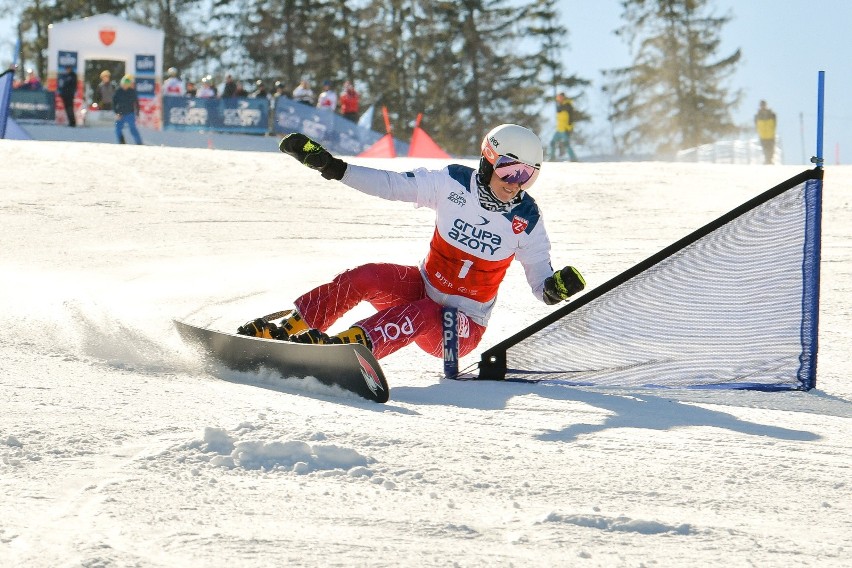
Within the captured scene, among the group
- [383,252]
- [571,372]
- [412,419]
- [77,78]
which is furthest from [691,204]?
[77,78]

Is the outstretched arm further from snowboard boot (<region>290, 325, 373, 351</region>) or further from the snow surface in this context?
the snow surface

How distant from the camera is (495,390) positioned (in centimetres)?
507

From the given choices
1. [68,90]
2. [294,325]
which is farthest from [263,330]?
[68,90]

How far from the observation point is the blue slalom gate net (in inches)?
199

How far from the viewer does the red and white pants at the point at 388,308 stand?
525 centimetres

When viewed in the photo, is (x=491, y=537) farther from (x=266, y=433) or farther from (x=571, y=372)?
(x=571, y=372)

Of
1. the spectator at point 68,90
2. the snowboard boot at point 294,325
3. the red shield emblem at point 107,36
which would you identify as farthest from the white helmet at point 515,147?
the red shield emblem at point 107,36

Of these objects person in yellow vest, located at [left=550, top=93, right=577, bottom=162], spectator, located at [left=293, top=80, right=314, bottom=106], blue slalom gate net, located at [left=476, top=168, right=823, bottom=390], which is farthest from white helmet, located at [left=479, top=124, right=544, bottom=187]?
spectator, located at [left=293, top=80, right=314, bottom=106]

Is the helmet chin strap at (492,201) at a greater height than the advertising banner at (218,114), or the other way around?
the advertising banner at (218,114)

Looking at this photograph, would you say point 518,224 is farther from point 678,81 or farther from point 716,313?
point 678,81

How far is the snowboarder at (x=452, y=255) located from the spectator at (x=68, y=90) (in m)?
21.6

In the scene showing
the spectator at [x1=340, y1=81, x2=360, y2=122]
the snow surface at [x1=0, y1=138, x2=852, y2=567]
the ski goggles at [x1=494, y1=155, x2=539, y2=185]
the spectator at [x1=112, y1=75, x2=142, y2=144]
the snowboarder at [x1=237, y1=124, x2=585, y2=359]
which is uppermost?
the spectator at [x1=340, y1=81, x2=360, y2=122]

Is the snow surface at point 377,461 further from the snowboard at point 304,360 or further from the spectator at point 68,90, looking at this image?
the spectator at point 68,90

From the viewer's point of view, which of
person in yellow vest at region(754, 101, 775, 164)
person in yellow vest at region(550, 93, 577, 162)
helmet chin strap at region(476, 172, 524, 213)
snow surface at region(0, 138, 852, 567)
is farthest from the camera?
person in yellow vest at region(550, 93, 577, 162)
